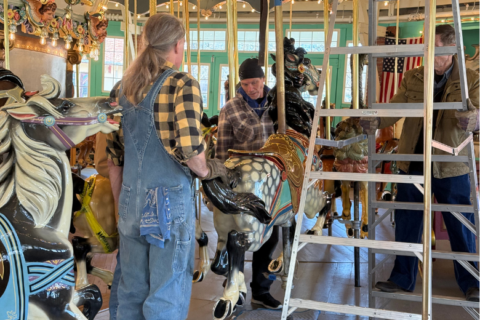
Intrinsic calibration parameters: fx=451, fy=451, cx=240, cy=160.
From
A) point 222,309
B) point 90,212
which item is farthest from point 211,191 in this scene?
point 90,212

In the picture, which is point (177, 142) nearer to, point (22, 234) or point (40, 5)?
point (22, 234)

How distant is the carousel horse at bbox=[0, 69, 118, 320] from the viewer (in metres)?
1.48

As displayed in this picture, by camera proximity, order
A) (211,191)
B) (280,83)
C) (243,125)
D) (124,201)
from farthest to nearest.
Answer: (243,125)
(280,83)
(211,191)
(124,201)

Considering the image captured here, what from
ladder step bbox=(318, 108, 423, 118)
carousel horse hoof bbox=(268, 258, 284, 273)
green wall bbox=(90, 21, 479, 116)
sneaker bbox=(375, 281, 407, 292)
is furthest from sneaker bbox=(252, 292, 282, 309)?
green wall bbox=(90, 21, 479, 116)

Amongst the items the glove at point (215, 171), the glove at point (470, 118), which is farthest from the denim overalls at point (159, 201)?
the glove at point (470, 118)

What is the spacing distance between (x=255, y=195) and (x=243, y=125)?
3.83 feet

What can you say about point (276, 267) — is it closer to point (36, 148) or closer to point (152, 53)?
point (152, 53)

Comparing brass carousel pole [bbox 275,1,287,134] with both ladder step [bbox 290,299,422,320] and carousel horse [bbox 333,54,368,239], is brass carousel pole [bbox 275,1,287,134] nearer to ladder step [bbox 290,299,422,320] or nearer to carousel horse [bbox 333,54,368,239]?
ladder step [bbox 290,299,422,320]

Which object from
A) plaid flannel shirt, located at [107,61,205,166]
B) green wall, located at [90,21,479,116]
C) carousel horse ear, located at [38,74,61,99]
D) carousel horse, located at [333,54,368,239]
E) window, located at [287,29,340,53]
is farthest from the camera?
window, located at [287,29,340,53]

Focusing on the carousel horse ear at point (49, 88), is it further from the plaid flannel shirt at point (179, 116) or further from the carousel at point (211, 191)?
the plaid flannel shirt at point (179, 116)

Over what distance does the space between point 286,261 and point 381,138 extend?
16.4 ft

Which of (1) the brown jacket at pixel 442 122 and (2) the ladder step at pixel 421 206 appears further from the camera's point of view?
(1) the brown jacket at pixel 442 122

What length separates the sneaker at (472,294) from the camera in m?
2.71

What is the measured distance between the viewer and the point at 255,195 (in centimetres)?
239
